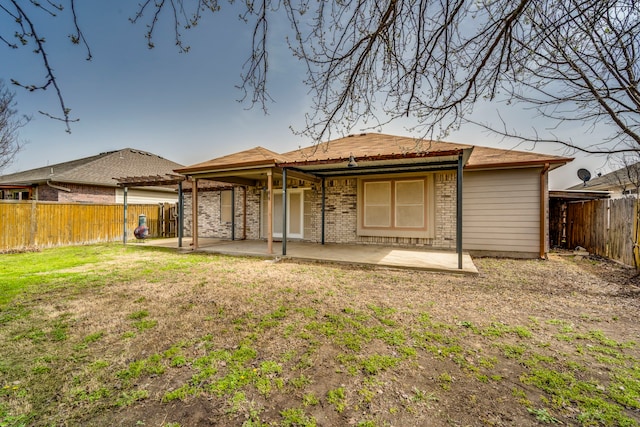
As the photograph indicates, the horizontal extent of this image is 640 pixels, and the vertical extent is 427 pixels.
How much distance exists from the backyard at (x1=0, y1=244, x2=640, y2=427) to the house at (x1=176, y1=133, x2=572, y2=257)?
309 cm

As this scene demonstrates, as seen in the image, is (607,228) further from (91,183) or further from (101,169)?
(101,169)

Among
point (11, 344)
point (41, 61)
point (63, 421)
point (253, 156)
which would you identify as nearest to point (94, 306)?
point (11, 344)

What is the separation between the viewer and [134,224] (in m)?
13.7

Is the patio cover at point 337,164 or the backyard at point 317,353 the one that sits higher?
the patio cover at point 337,164

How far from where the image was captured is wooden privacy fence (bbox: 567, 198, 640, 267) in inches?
283

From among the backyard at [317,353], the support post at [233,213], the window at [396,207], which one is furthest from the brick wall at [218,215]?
the backyard at [317,353]

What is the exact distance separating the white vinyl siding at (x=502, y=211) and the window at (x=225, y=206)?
9.76m

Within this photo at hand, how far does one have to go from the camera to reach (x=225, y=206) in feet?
43.6

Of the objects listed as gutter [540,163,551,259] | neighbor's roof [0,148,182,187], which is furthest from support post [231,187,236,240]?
gutter [540,163,551,259]

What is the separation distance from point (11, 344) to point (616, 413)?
223 inches

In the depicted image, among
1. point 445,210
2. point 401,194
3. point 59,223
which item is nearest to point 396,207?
point 401,194

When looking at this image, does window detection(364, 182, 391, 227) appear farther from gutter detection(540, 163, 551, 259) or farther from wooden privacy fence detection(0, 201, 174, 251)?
wooden privacy fence detection(0, 201, 174, 251)

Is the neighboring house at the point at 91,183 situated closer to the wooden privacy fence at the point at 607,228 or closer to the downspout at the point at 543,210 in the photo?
the downspout at the point at 543,210

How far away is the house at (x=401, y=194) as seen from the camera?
845cm
